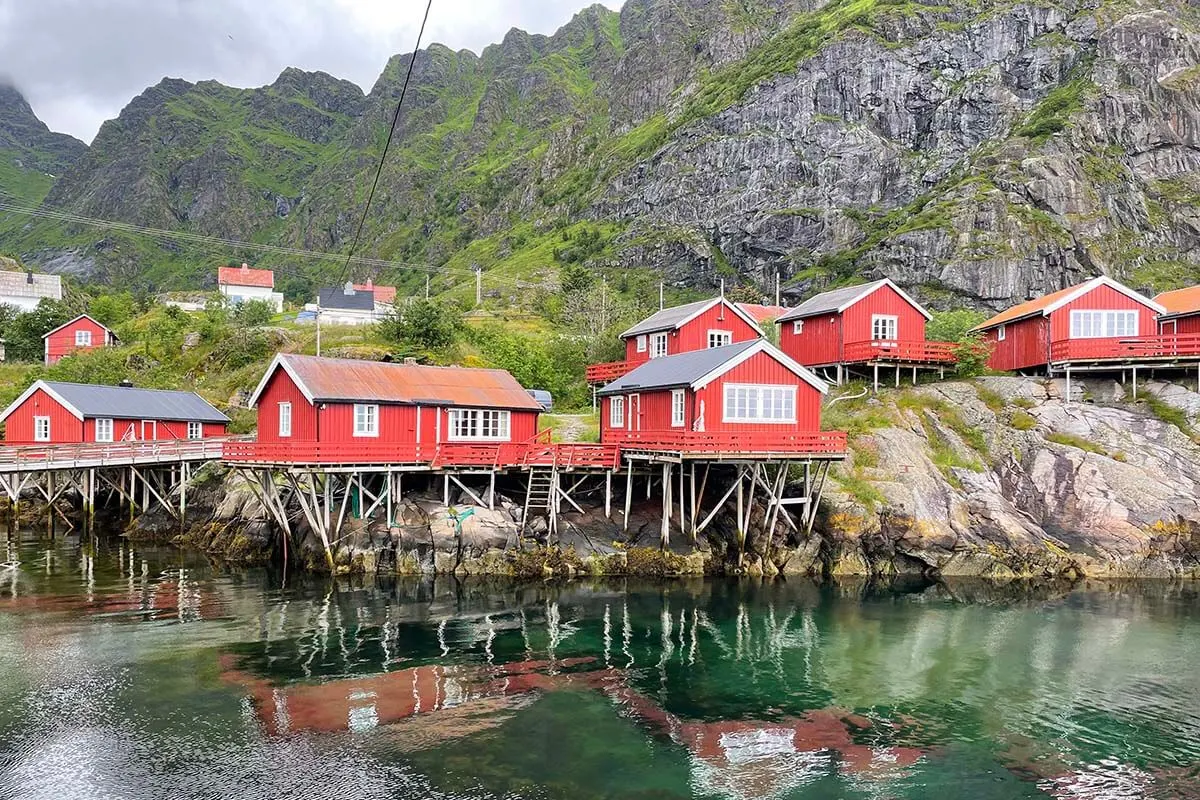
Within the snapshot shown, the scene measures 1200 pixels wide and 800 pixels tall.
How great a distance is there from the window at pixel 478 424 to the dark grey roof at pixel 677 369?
19.7 feet

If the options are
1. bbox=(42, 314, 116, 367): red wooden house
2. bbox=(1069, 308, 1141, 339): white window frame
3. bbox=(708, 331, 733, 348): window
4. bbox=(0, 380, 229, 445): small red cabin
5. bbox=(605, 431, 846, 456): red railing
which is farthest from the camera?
bbox=(42, 314, 116, 367): red wooden house

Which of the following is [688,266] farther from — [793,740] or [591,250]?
[793,740]

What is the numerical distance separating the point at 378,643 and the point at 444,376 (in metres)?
17.4

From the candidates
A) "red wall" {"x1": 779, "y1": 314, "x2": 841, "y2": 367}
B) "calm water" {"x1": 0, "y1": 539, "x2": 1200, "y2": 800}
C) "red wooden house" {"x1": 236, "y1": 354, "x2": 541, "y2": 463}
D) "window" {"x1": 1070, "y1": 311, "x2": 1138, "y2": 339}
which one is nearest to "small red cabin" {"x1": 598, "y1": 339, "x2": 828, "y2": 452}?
"red wooden house" {"x1": 236, "y1": 354, "x2": 541, "y2": 463}

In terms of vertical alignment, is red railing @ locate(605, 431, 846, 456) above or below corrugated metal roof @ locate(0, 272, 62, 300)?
below

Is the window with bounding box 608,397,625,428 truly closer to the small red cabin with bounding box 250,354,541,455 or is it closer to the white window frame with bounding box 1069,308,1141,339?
the small red cabin with bounding box 250,354,541,455

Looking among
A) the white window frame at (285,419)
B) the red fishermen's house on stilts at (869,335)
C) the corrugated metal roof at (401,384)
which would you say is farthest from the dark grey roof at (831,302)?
the white window frame at (285,419)

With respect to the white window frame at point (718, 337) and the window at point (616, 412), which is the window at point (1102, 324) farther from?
the window at point (616, 412)

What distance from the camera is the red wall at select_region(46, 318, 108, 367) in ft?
268

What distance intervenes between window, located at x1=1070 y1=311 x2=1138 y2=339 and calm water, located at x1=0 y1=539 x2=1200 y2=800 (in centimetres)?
1762

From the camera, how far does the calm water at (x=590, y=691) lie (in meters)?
17.1

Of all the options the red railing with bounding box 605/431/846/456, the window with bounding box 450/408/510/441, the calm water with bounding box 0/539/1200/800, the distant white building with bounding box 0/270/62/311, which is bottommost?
the calm water with bounding box 0/539/1200/800

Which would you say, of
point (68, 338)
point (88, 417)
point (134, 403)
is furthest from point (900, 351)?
point (68, 338)

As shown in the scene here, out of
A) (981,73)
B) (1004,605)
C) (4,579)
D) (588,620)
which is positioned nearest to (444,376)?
(588,620)
